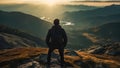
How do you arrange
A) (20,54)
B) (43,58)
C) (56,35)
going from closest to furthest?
(56,35)
(43,58)
(20,54)

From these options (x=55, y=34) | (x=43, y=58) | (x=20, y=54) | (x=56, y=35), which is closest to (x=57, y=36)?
(x=56, y=35)

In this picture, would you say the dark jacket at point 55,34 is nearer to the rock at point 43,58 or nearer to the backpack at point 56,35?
the backpack at point 56,35

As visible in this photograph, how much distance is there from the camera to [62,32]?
980 inches

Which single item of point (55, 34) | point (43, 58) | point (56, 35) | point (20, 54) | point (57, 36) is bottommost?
point (20, 54)

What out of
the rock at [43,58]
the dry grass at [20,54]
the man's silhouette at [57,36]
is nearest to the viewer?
the man's silhouette at [57,36]

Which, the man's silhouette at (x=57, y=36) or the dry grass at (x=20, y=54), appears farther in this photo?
the dry grass at (x=20, y=54)

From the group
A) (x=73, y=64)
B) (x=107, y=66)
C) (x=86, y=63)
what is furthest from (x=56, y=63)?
(x=107, y=66)

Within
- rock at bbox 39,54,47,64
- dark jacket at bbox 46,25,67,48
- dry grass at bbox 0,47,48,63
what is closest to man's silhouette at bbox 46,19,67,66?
dark jacket at bbox 46,25,67,48

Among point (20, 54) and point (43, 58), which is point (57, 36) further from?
point (20, 54)

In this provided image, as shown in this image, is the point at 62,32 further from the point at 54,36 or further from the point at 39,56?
the point at 39,56

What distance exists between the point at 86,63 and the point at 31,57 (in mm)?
8046

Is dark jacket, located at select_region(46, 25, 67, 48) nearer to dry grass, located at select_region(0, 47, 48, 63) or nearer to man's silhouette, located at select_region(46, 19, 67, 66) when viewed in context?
man's silhouette, located at select_region(46, 19, 67, 66)

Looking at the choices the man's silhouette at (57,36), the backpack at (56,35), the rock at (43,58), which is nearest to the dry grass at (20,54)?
the rock at (43,58)

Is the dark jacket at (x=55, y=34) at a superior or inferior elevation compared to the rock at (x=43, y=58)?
superior
